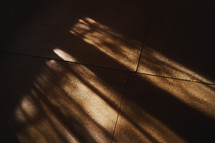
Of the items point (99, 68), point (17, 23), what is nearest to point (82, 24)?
point (99, 68)

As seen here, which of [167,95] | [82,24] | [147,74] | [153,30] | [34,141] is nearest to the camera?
[34,141]

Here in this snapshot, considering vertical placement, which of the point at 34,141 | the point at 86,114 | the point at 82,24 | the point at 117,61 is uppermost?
the point at 82,24

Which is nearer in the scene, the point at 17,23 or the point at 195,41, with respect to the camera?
the point at 195,41

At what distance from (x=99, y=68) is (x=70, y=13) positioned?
100cm

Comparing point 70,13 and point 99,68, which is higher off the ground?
point 70,13

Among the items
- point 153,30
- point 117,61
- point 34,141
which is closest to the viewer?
point 34,141

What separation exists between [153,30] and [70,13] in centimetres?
116

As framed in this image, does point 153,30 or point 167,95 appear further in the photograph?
point 153,30

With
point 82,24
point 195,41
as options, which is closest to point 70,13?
point 82,24

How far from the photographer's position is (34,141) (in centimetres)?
146

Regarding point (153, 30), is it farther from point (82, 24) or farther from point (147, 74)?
point (82, 24)

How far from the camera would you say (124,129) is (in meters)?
1.47

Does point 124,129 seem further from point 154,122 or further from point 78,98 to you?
point 78,98

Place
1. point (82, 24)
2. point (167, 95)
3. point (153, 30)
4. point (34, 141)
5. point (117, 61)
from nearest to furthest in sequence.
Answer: point (34, 141) < point (167, 95) < point (117, 61) < point (153, 30) < point (82, 24)
